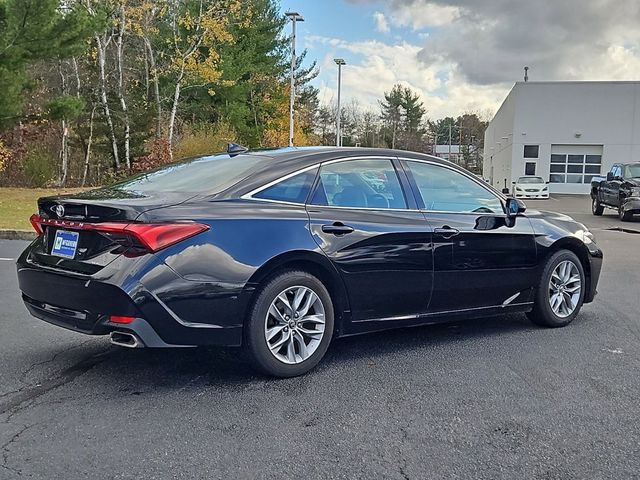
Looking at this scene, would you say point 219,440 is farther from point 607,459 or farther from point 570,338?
point 570,338

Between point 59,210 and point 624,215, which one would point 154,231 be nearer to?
point 59,210

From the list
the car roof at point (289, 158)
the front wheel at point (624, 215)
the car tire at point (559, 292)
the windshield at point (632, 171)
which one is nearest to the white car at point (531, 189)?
the windshield at point (632, 171)

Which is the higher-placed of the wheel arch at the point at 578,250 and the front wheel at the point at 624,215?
the wheel arch at the point at 578,250

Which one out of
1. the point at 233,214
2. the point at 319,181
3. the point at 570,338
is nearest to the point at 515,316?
the point at 570,338

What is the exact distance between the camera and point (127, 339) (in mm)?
3875

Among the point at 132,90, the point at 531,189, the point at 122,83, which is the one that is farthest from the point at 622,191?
the point at 132,90

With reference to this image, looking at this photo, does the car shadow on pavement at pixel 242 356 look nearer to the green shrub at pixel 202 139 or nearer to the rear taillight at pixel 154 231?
the rear taillight at pixel 154 231

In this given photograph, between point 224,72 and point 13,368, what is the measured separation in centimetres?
3090

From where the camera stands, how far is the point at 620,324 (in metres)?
6.04

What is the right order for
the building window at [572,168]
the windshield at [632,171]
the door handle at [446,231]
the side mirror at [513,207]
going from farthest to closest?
the building window at [572,168] < the windshield at [632,171] < the side mirror at [513,207] < the door handle at [446,231]

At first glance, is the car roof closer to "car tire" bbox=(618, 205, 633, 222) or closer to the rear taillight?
the rear taillight

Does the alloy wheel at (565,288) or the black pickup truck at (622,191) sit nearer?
the alloy wheel at (565,288)

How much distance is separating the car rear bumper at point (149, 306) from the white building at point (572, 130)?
137 ft

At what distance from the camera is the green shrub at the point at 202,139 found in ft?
98.5
